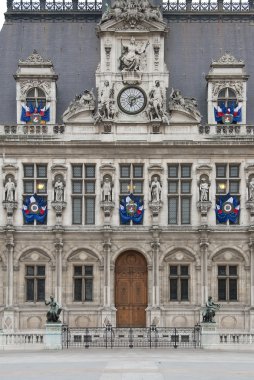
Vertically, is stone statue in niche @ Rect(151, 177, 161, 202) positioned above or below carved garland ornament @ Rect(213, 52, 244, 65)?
below

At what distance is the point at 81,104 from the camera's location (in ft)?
196

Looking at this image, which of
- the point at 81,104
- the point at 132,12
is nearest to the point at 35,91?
the point at 81,104

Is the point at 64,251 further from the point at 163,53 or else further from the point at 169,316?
the point at 163,53

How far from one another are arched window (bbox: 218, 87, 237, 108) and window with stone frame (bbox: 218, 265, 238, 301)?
9.06 metres

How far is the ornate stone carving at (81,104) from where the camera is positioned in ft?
196

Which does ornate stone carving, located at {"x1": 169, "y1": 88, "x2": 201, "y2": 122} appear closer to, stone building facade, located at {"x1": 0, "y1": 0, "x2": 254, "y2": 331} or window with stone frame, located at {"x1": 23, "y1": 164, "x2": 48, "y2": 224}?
stone building facade, located at {"x1": 0, "y1": 0, "x2": 254, "y2": 331}

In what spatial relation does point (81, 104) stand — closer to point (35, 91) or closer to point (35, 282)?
point (35, 91)

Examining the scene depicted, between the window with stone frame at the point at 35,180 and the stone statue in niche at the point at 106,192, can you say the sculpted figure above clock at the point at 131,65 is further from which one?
the window with stone frame at the point at 35,180

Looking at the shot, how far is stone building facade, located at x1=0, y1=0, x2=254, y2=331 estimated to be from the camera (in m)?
58.8

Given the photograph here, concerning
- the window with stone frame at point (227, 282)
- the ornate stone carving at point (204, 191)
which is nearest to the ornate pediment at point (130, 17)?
the ornate stone carving at point (204, 191)

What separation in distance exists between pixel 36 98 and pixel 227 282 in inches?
581

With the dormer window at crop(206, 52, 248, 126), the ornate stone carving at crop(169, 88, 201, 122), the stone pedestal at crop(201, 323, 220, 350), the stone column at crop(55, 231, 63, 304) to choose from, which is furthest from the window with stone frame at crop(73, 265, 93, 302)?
the stone pedestal at crop(201, 323, 220, 350)

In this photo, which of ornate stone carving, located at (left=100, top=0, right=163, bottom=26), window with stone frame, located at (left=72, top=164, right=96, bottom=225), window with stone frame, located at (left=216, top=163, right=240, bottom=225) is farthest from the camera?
ornate stone carving, located at (left=100, top=0, right=163, bottom=26)

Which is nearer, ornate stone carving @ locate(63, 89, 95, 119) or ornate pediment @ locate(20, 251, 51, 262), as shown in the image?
ornate pediment @ locate(20, 251, 51, 262)
